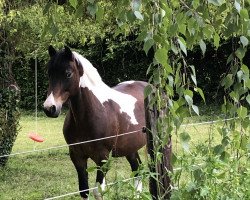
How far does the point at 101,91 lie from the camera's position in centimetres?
546

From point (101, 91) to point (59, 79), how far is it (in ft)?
2.20

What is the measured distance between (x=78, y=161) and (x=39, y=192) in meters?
1.36

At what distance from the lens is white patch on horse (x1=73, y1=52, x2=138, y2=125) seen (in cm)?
516

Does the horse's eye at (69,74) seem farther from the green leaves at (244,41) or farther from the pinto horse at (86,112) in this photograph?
the green leaves at (244,41)

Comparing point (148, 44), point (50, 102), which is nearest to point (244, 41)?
point (148, 44)

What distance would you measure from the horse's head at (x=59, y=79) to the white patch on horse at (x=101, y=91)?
175mm

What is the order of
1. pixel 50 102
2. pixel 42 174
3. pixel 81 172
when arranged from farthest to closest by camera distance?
pixel 42 174 < pixel 81 172 < pixel 50 102

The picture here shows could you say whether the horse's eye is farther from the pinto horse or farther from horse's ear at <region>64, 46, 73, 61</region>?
horse's ear at <region>64, 46, 73, 61</region>

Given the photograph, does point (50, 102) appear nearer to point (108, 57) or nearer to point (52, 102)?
point (52, 102)

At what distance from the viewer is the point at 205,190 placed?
2.35 metres

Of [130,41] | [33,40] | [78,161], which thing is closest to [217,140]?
[33,40]

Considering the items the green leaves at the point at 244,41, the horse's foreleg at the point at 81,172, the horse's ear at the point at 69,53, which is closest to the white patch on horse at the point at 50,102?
the horse's ear at the point at 69,53

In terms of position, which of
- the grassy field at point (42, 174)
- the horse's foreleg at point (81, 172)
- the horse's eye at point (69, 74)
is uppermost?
the horse's eye at point (69, 74)

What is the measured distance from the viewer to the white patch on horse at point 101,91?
5164 millimetres
